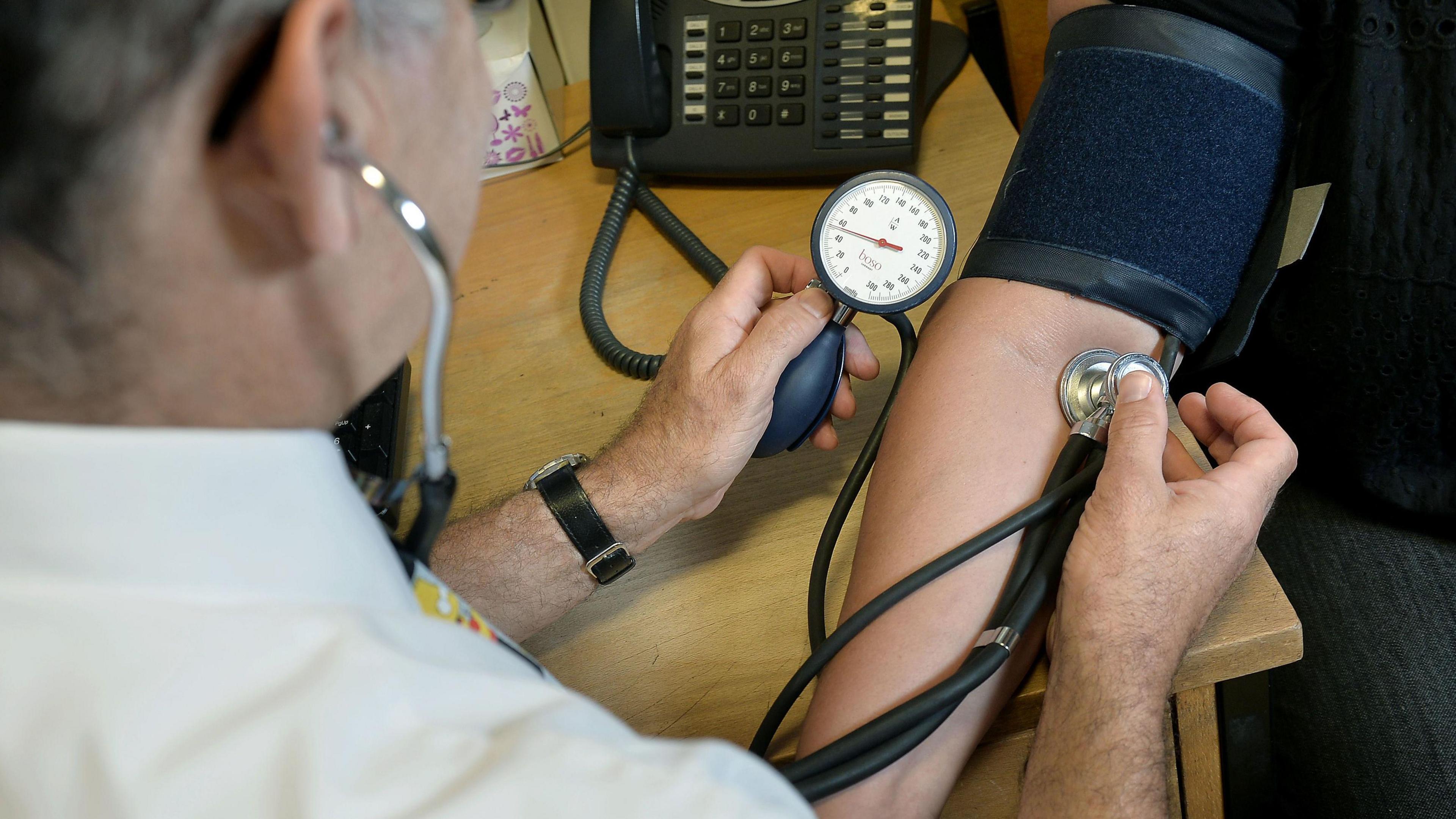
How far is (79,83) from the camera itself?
0.29 metres

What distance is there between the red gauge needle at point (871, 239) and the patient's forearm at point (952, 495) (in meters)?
0.08

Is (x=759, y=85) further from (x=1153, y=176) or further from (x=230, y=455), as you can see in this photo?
(x=230, y=455)

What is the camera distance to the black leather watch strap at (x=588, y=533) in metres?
0.76

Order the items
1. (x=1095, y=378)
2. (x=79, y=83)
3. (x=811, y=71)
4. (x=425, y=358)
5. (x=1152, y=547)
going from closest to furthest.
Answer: (x=79, y=83) < (x=425, y=358) < (x=1152, y=547) < (x=1095, y=378) < (x=811, y=71)

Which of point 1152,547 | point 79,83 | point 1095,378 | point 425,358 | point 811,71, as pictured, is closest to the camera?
point 79,83

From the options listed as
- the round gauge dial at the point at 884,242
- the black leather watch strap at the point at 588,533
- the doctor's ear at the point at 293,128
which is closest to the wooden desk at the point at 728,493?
the black leather watch strap at the point at 588,533

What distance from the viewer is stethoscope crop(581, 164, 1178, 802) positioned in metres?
0.60

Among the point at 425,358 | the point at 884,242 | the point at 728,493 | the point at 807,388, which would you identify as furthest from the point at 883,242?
the point at 425,358

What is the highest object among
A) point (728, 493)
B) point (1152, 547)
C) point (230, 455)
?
point (230, 455)

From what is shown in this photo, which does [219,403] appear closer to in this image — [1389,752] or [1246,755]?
[1246,755]

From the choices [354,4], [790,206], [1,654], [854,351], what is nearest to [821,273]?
[854,351]

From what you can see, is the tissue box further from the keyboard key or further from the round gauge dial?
the round gauge dial

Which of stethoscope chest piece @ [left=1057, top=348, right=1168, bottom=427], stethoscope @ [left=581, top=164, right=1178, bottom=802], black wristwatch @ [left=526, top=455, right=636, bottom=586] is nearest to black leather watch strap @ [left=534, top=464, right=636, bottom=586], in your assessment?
black wristwatch @ [left=526, top=455, right=636, bottom=586]

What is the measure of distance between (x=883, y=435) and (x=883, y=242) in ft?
0.53
